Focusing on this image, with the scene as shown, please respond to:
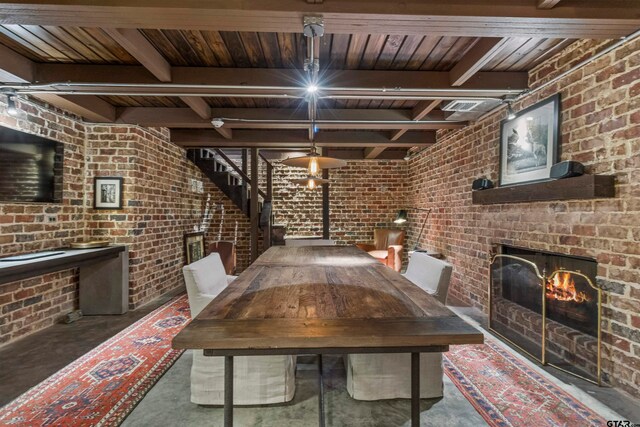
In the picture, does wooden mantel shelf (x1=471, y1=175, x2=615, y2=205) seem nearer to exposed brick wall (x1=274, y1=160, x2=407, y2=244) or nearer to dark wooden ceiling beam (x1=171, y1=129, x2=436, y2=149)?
dark wooden ceiling beam (x1=171, y1=129, x2=436, y2=149)

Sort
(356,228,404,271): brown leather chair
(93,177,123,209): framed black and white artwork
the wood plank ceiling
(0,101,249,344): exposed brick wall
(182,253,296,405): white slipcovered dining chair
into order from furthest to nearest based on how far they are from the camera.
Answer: (356,228,404,271): brown leather chair
(93,177,123,209): framed black and white artwork
(0,101,249,344): exposed brick wall
(182,253,296,405): white slipcovered dining chair
the wood plank ceiling

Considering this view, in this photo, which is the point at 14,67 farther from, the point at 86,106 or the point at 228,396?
the point at 228,396

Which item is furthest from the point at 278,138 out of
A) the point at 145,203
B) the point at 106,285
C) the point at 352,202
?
the point at 106,285

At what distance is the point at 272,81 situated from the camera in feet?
8.67

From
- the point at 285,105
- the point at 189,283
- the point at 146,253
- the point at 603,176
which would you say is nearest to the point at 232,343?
the point at 189,283

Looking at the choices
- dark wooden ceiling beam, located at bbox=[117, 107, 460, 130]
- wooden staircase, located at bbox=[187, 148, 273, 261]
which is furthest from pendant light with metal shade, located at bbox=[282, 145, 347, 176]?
wooden staircase, located at bbox=[187, 148, 273, 261]

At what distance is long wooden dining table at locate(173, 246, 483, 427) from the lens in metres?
1.14

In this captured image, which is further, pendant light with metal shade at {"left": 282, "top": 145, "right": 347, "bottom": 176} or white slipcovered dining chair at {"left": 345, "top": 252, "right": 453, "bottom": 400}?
pendant light with metal shade at {"left": 282, "top": 145, "right": 347, "bottom": 176}

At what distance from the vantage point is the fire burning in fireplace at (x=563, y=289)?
2.35 m

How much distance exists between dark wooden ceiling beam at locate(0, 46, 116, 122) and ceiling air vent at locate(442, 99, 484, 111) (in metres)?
3.71

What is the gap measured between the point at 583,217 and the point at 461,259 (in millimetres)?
1921

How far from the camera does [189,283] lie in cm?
191

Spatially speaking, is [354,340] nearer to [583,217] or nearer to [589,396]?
[589,396]

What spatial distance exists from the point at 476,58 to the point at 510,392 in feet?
7.65
